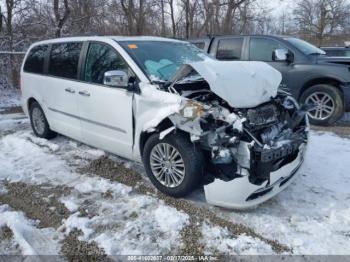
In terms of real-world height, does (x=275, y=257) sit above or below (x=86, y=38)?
below

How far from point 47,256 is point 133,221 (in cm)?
84

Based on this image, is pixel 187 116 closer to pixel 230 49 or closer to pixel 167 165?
pixel 167 165

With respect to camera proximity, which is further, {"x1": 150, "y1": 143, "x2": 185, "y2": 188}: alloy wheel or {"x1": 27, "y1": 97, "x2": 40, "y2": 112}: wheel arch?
{"x1": 27, "y1": 97, "x2": 40, "y2": 112}: wheel arch

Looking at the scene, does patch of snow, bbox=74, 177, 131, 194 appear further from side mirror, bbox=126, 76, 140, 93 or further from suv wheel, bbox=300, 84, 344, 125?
suv wheel, bbox=300, 84, 344, 125

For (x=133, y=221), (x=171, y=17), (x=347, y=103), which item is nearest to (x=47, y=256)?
(x=133, y=221)

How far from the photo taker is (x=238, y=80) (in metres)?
3.54

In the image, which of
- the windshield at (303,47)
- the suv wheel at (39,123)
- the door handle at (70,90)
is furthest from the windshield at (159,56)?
the windshield at (303,47)

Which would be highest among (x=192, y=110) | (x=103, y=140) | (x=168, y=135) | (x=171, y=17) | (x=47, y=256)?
(x=171, y=17)

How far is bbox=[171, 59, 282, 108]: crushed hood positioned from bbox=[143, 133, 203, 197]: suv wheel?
63 centimetres

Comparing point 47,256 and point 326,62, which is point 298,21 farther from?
point 47,256

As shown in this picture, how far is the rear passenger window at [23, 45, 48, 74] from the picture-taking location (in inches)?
226

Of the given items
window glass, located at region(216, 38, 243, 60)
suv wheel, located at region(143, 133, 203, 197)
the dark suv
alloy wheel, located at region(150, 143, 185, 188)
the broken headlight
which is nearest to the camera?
the broken headlight

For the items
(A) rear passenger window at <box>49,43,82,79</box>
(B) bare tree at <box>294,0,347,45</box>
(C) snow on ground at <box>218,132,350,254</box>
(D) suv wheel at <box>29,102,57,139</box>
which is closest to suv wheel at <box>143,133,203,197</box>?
(C) snow on ground at <box>218,132,350,254</box>

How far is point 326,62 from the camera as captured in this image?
6.88 m
